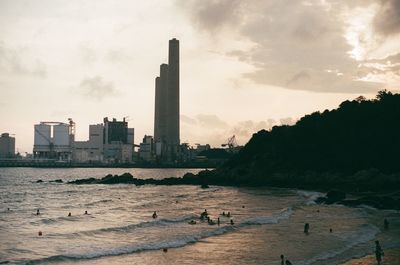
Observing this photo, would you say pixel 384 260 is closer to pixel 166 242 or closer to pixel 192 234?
pixel 166 242

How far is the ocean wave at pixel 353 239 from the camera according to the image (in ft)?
108

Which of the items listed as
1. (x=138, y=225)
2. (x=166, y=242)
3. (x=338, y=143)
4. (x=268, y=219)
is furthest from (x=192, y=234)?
(x=338, y=143)

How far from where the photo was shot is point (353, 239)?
40.1 m

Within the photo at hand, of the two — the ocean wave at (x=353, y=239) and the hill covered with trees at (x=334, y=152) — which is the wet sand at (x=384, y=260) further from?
the hill covered with trees at (x=334, y=152)

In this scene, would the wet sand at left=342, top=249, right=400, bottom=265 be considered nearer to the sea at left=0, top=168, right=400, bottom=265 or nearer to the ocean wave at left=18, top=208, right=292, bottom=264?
the sea at left=0, top=168, right=400, bottom=265

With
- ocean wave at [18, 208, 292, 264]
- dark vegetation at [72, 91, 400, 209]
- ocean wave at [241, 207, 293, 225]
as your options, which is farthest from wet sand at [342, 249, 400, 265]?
dark vegetation at [72, 91, 400, 209]

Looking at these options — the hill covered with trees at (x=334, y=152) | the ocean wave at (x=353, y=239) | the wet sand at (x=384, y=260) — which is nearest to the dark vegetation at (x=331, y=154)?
the hill covered with trees at (x=334, y=152)

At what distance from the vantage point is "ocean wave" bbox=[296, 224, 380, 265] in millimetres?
32906

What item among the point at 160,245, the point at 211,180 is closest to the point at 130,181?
the point at 211,180

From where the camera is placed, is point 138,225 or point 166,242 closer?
point 166,242

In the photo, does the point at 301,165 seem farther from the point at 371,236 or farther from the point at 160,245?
the point at 160,245

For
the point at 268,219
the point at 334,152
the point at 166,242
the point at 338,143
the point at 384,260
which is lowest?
the point at 166,242

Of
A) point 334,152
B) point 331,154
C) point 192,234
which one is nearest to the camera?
point 192,234

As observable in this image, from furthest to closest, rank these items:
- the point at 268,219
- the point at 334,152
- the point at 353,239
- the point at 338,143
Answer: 1. the point at 338,143
2. the point at 334,152
3. the point at 268,219
4. the point at 353,239
